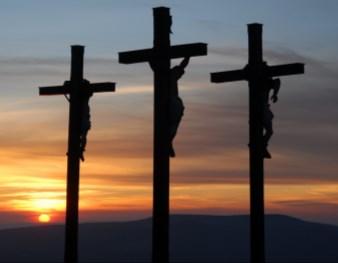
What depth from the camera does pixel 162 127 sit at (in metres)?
Answer: 12.8

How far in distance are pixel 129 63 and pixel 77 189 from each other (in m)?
3.60

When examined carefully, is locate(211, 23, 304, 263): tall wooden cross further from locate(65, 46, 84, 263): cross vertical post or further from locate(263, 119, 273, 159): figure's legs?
locate(65, 46, 84, 263): cross vertical post

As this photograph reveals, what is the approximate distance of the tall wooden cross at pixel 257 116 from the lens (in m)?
14.9

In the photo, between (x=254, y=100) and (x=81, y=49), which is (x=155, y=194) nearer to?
(x=254, y=100)

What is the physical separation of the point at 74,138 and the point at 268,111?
361cm

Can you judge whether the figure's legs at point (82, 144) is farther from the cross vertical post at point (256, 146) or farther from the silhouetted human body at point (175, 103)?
the silhouetted human body at point (175, 103)

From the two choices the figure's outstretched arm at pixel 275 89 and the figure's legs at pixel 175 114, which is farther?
the figure's outstretched arm at pixel 275 89

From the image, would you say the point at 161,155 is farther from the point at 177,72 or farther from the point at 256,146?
the point at 256,146

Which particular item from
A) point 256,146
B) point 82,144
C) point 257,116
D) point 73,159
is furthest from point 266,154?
point 73,159

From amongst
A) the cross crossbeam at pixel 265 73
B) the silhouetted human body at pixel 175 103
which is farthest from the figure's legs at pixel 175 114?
the cross crossbeam at pixel 265 73

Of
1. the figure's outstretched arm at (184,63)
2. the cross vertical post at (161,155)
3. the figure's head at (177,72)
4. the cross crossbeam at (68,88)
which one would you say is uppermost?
the cross crossbeam at (68,88)

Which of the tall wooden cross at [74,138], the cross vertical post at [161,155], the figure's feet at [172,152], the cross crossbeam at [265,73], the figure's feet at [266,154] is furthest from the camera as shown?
the tall wooden cross at [74,138]

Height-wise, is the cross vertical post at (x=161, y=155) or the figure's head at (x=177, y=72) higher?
the figure's head at (x=177, y=72)

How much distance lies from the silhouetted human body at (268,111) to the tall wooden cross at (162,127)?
2709mm
